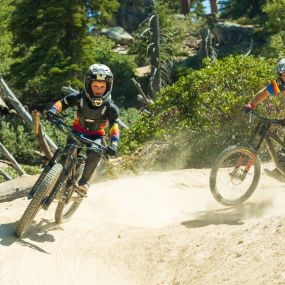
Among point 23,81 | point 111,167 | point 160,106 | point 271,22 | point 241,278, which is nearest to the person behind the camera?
point 241,278

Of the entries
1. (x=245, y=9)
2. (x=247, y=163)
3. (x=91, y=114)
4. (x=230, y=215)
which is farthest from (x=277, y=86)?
(x=245, y=9)

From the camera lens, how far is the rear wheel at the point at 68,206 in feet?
23.0

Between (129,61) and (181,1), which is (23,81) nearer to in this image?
(129,61)

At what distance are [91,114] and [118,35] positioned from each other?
42.0m

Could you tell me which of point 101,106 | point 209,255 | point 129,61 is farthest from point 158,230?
point 129,61

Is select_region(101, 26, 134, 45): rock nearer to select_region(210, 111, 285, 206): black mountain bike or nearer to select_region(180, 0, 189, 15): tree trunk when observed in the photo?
select_region(180, 0, 189, 15): tree trunk

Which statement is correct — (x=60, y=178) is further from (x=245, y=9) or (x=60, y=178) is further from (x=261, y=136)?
(x=245, y=9)

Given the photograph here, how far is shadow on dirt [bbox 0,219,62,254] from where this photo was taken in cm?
631

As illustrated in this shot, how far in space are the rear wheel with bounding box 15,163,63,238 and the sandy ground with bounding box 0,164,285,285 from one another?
0.21m

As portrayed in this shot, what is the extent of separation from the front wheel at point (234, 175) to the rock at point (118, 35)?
1609 inches

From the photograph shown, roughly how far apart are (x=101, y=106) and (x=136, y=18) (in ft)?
145

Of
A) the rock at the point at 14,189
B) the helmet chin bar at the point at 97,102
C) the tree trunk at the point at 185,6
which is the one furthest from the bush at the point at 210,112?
the tree trunk at the point at 185,6

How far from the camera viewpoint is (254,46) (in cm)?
3931

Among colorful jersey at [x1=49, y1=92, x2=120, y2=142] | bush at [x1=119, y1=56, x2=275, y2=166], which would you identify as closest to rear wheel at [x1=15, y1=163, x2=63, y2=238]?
colorful jersey at [x1=49, y1=92, x2=120, y2=142]
